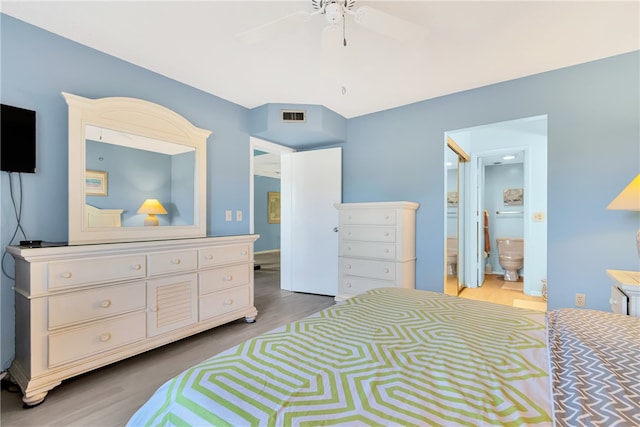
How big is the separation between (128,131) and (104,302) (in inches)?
52.9

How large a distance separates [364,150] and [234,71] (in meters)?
1.84

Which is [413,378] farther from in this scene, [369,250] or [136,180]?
[136,180]

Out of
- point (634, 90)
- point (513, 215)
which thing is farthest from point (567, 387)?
point (513, 215)

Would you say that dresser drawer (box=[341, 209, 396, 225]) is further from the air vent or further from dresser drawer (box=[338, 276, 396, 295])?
the air vent

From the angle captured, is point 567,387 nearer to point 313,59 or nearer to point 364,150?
point 313,59

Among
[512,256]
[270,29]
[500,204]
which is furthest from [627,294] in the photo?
[500,204]

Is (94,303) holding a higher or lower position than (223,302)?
higher

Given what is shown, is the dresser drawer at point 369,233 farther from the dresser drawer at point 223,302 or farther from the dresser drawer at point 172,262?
the dresser drawer at point 172,262

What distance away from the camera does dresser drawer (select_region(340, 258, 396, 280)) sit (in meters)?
3.10

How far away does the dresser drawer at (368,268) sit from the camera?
3.10m

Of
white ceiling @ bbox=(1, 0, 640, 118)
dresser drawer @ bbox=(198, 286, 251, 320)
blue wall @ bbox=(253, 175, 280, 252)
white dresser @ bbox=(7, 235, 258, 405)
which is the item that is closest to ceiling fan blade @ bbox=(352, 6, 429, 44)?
white ceiling @ bbox=(1, 0, 640, 118)

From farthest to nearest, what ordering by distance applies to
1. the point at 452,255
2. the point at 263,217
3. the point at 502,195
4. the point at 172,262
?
the point at 263,217 → the point at 502,195 → the point at 452,255 → the point at 172,262

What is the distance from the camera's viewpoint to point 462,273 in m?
4.22

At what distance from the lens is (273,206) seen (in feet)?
26.9
